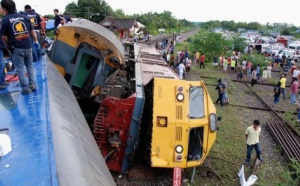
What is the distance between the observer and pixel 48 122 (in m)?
3.12

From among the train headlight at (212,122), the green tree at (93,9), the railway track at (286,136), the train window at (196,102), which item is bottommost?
the railway track at (286,136)

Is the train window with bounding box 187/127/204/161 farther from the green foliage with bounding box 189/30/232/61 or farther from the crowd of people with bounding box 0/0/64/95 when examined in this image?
the green foliage with bounding box 189/30/232/61

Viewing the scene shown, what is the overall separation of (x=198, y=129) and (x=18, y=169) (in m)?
3.95

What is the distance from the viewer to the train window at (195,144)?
19.0 ft

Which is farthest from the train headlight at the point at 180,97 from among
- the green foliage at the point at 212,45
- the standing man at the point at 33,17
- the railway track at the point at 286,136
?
the green foliage at the point at 212,45

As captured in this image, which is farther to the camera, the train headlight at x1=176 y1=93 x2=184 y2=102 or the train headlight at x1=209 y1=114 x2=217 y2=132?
the train headlight at x1=209 y1=114 x2=217 y2=132

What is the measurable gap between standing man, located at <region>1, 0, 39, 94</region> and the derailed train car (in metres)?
1.82

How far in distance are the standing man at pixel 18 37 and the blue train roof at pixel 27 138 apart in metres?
0.20

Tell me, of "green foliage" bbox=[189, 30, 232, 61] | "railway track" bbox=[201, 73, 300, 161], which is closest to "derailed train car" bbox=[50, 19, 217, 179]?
"railway track" bbox=[201, 73, 300, 161]

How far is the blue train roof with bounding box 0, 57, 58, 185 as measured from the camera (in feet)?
7.32

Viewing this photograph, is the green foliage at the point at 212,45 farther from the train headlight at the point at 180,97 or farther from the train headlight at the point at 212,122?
the train headlight at the point at 180,97

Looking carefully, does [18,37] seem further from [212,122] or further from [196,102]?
[212,122]

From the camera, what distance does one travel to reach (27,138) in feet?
9.56

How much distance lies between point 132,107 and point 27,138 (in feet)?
9.60
